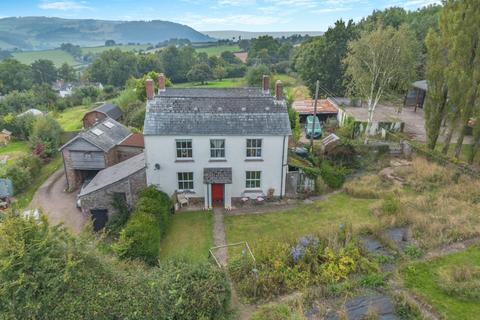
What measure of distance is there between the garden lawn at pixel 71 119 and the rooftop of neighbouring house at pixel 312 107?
35.1m

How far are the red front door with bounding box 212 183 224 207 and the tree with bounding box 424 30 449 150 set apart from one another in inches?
792

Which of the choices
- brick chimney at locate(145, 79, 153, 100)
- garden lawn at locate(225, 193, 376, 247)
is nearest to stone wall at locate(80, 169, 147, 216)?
brick chimney at locate(145, 79, 153, 100)

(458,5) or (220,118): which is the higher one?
(458,5)

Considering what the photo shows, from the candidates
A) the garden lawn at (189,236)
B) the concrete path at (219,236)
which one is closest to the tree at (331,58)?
the concrete path at (219,236)

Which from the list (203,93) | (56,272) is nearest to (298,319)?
(56,272)

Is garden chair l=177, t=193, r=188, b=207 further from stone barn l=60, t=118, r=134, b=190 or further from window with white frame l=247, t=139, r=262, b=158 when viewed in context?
stone barn l=60, t=118, r=134, b=190

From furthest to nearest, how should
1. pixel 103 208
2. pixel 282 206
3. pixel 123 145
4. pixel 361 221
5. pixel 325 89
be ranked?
pixel 325 89 < pixel 123 145 < pixel 282 206 < pixel 103 208 < pixel 361 221

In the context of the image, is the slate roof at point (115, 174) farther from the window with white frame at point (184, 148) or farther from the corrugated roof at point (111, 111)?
the corrugated roof at point (111, 111)

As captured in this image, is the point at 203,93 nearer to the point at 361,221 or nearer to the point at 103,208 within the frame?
the point at 103,208

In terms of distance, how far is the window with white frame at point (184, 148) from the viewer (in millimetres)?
22859

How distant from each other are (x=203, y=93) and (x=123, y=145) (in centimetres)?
1134

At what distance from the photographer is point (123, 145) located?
31.4 metres

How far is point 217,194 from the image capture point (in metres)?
24.4

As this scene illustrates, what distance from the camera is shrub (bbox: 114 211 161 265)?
1616 cm
